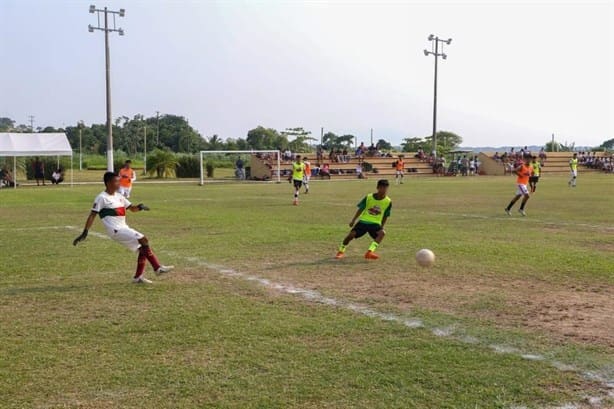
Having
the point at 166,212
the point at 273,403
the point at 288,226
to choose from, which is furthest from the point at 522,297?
the point at 166,212

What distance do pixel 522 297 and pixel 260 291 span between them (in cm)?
315

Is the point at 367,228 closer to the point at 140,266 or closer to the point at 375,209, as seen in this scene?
the point at 375,209

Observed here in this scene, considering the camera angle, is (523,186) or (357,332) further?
(523,186)

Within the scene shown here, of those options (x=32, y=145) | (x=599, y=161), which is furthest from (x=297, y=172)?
(x=599, y=161)

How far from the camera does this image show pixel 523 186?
18781 mm

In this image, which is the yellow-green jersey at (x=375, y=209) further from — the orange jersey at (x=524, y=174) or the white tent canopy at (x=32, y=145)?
the white tent canopy at (x=32, y=145)

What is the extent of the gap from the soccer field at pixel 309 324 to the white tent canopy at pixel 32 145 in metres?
25.2

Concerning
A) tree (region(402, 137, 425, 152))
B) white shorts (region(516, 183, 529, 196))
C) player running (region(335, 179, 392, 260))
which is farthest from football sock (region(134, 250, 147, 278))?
tree (region(402, 137, 425, 152))

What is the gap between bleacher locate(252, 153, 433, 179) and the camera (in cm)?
4903

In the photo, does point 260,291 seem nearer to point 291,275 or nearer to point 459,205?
point 291,275

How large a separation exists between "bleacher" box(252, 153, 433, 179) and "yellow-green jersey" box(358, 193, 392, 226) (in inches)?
1449

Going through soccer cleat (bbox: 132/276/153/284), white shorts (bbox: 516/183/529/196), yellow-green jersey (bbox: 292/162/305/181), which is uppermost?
yellow-green jersey (bbox: 292/162/305/181)

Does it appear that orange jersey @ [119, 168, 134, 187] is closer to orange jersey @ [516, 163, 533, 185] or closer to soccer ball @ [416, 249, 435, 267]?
orange jersey @ [516, 163, 533, 185]

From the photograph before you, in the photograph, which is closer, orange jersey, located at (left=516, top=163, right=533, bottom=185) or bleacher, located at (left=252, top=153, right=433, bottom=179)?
orange jersey, located at (left=516, top=163, right=533, bottom=185)
